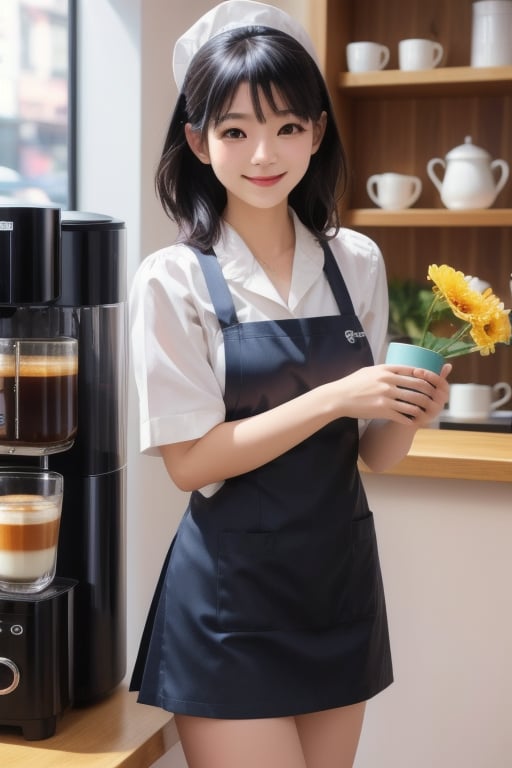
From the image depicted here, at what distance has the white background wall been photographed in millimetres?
1998

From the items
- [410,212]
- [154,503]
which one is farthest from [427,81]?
[154,503]

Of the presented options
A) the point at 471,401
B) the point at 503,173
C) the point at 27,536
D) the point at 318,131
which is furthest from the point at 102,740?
the point at 503,173

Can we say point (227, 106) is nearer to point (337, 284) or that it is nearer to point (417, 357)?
point (337, 284)

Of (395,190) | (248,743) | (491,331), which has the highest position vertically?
(395,190)

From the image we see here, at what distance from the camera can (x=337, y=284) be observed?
1427mm

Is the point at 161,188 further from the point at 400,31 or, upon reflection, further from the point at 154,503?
the point at 400,31

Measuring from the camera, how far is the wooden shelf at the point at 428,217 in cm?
255

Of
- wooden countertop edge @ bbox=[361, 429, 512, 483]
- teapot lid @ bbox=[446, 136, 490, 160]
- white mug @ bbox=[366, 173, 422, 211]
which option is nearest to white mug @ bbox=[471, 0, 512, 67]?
teapot lid @ bbox=[446, 136, 490, 160]

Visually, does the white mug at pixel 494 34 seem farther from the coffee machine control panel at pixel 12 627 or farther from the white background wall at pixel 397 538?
the coffee machine control panel at pixel 12 627

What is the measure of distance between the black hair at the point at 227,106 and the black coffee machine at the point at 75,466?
0.18 metres

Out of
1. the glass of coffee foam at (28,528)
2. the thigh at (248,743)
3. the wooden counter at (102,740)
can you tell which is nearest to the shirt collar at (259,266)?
the glass of coffee foam at (28,528)

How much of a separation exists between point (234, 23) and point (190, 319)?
393 millimetres

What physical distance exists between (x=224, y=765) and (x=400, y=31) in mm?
2152

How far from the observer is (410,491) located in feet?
7.52
